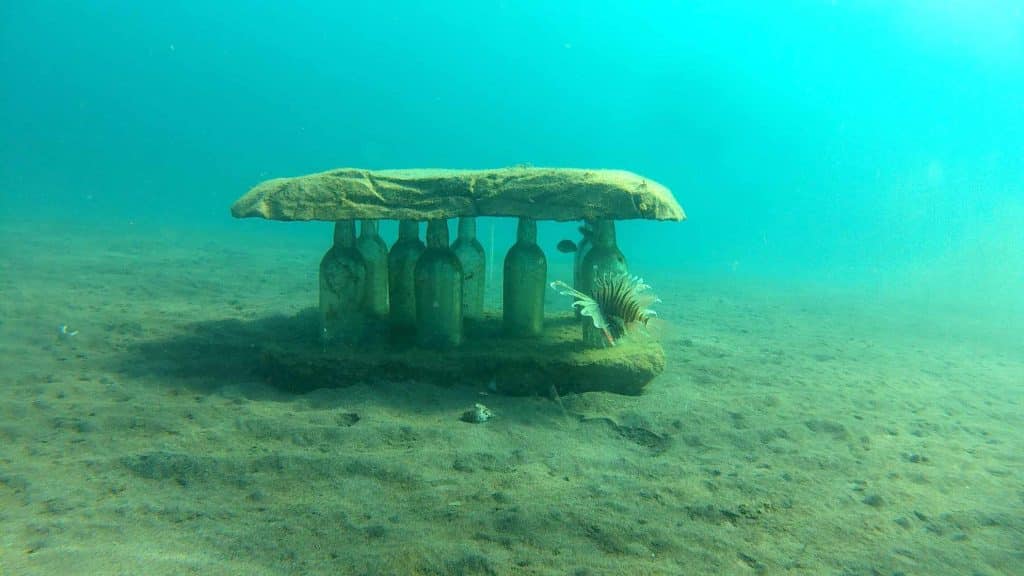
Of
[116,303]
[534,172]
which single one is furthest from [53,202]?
[534,172]

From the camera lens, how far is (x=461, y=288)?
200 inches

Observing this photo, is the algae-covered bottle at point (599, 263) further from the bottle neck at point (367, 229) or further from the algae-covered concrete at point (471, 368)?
the bottle neck at point (367, 229)

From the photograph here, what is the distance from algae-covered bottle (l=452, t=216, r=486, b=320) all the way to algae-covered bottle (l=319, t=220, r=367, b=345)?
91 centimetres

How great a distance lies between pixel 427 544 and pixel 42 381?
4129 mm

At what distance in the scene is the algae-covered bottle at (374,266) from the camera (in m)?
5.89

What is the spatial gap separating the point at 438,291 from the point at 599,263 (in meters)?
1.44

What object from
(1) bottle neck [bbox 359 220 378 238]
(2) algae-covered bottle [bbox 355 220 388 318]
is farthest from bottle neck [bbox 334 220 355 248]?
(1) bottle neck [bbox 359 220 378 238]

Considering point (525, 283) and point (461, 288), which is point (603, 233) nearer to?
point (525, 283)

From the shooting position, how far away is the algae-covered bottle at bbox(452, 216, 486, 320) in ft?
18.2

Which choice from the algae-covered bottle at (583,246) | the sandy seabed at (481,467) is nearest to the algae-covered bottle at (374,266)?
the sandy seabed at (481,467)

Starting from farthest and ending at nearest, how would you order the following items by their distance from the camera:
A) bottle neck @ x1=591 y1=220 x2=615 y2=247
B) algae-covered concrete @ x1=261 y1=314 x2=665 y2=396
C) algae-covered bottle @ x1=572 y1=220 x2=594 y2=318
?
algae-covered bottle @ x1=572 y1=220 x2=594 y2=318, bottle neck @ x1=591 y1=220 x2=615 y2=247, algae-covered concrete @ x1=261 y1=314 x2=665 y2=396

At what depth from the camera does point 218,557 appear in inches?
102

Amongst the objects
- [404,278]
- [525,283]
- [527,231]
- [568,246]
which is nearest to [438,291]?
[404,278]

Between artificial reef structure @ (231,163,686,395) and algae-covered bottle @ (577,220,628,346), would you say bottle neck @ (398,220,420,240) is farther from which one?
algae-covered bottle @ (577,220,628,346)
